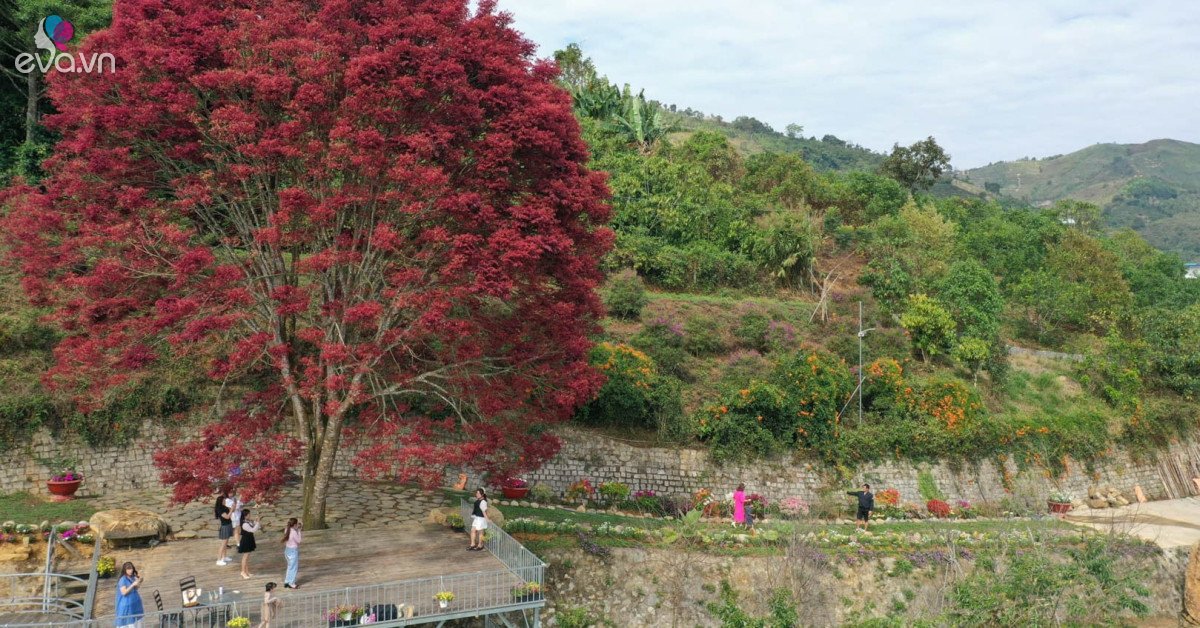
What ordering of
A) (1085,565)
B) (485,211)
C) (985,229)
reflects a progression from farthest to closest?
(985,229)
(1085,565)
(485,211)

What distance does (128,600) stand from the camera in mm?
10727

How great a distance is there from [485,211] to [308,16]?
5395 millimetres

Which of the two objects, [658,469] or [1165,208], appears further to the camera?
[1165,208]

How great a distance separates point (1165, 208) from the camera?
15350cm

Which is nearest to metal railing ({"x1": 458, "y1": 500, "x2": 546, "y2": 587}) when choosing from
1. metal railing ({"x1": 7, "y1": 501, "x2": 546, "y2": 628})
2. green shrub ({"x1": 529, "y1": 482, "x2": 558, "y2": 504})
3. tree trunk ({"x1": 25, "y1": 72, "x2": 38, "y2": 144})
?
metal railing ({"x1": 7, "y1": 501, "x2": 546, "y2": 628})

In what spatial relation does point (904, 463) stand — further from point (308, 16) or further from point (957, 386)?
point (308, 16)

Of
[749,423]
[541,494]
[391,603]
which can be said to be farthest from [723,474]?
[391,603]

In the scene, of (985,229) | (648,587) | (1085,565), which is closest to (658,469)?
(648,587)

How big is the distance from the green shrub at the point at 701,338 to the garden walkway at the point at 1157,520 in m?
12.5

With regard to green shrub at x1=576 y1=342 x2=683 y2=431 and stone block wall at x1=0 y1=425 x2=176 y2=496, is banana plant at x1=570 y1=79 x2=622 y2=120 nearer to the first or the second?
green shrub at x1=576 y1=342 x2=683 y2=431

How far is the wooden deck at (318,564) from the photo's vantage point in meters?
12.2

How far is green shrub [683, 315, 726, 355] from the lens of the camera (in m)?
27.4

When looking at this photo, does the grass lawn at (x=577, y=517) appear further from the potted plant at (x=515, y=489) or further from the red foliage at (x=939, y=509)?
the red foliage at (x=939, y=509)

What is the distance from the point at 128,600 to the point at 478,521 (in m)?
5.79
